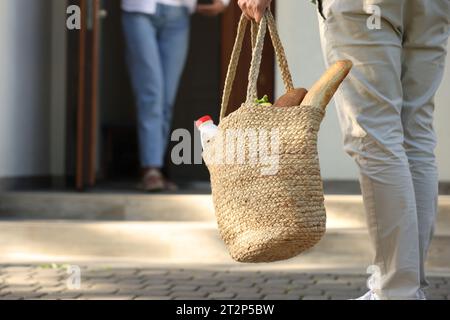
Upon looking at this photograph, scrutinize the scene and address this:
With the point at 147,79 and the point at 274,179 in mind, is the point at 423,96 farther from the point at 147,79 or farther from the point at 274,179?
the point at 147,79

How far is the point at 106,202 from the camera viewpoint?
5.23 metres

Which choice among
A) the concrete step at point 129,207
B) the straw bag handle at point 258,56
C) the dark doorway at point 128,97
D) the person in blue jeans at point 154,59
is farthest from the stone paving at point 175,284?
the dark doorway at point 128,97

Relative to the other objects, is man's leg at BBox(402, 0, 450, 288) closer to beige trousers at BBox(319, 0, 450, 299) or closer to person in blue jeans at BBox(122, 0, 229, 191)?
beige trousers at BBox(319, 0, 450, 299)

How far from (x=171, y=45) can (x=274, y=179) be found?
3.34 meters

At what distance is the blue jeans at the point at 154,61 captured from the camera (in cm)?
561

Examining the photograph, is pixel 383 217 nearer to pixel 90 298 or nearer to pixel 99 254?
pixel 90 298

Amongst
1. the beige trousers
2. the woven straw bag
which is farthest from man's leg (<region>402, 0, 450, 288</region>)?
the woven straw bag

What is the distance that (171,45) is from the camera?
226 inches

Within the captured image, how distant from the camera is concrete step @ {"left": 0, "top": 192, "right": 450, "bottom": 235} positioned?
4.92 m

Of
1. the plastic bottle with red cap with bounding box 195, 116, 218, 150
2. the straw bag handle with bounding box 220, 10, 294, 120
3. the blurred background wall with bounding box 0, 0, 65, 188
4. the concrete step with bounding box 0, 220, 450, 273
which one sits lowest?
the concrete step with bounding box 0, 220, 450, 273

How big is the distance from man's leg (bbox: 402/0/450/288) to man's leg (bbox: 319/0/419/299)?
79mm

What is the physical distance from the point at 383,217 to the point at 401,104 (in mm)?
340
